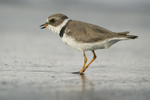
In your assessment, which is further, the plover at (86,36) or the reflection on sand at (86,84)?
the plover at (86,36)

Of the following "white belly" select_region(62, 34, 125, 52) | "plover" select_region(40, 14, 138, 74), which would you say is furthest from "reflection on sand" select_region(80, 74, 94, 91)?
"white belly" select_region(62, 34, 125, 52)

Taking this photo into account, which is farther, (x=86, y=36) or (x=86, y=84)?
(x=86, y=36)

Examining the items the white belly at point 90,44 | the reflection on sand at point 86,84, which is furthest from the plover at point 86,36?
the reflection on sand at point 86,84

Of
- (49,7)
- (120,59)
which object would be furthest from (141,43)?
(49,7)

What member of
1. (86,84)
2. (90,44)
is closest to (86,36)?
(90,44)

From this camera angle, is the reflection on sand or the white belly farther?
the white belly

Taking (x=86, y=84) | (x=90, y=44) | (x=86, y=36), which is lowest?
(x=86, y=84)

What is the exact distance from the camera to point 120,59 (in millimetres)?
6254

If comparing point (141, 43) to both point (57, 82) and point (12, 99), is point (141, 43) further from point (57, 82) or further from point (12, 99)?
point (12, 99)

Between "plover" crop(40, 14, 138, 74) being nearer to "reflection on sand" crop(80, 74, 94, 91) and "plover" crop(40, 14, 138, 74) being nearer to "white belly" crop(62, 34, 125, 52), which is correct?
"white belly" crop(62, 34, 125, 52)

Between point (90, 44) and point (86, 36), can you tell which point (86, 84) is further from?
point (86, 36)

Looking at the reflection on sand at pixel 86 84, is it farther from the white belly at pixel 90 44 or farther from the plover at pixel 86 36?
the white belly at pixel 90 44

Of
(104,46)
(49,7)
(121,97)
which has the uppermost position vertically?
(49,7)

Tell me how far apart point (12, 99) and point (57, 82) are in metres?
1.05
